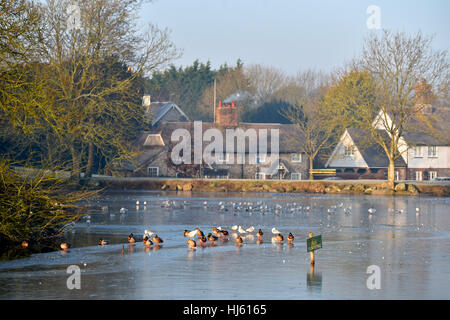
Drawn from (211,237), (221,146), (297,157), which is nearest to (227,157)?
(221,146)

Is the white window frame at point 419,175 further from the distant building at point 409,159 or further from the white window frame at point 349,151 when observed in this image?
the white window frame at point 349,151

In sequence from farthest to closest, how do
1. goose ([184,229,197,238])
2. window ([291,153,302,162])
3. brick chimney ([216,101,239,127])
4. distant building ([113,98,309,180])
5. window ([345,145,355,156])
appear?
window ([291,153,302,162]) → brick chimney ([216,101,239,127]) → distant building ([113,98,309,180]) → window ([345,145,355,156]) → goose ([184,229,197,238])

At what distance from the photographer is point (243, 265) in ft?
66.7

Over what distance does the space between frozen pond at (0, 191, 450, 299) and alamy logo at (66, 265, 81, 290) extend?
0.15 meters

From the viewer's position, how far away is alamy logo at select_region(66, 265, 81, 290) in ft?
55.1

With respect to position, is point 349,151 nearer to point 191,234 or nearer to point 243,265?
point 191,234

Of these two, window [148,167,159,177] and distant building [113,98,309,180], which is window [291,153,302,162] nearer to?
distant building [113,98,309,180]

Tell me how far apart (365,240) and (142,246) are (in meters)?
9.54

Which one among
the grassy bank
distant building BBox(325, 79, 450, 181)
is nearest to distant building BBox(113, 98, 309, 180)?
distant building BBox(325, 79, 450, 181)

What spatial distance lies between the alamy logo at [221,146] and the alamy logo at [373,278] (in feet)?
194

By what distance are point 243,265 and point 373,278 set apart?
4.22 metres

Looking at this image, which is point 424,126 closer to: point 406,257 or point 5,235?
point 406,257

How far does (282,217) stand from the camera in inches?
1470
